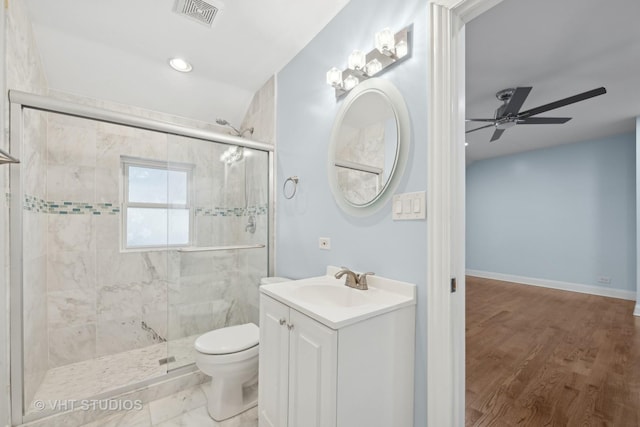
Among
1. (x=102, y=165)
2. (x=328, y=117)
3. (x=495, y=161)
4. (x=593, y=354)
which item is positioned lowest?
(x=593, y=354)

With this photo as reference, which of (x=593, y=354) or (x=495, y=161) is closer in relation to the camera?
(x=593, y=354)

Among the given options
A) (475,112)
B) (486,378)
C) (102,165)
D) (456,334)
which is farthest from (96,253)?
(475,112)

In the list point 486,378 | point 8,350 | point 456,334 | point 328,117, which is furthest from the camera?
point 486,378

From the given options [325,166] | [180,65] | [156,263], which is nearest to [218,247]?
[156,263]

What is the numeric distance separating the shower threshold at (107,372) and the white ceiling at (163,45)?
219 centimetres

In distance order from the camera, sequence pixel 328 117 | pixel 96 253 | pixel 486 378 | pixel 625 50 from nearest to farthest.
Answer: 1. pixel 328 117
2. pixel 486 378
3. pixel 625 50
4. pixel 96 253

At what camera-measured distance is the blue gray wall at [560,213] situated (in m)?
4.05

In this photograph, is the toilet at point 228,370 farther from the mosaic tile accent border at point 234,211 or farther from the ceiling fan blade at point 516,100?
the ceiling fan blade at point 516,100

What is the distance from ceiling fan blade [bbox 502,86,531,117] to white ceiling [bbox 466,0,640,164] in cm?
23

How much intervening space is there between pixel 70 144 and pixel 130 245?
3.18ft

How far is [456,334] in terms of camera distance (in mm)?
1116

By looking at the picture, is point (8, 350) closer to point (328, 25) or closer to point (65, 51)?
point (65, 51)

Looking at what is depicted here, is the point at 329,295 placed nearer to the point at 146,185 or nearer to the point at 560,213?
the point at 146,185

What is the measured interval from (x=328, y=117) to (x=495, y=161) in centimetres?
501
